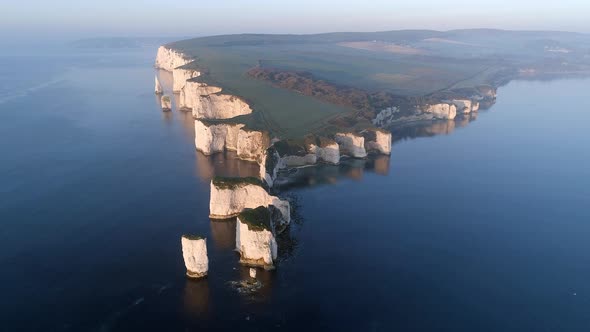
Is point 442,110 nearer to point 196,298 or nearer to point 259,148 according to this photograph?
point 259,148

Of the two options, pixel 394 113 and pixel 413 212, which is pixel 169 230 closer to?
pixel 413 212

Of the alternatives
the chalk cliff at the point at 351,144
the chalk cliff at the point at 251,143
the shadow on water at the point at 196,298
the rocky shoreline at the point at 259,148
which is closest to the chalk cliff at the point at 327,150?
the rocky shoreline at the point at 259,148

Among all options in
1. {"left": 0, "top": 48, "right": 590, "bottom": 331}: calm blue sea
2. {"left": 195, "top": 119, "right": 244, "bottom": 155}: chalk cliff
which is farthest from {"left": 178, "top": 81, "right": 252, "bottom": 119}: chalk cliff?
{"left": 195, "top": 119, "right": 244, "bottom": 155}: chalk cliff

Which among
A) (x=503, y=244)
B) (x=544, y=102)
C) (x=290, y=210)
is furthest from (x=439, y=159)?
(x=544, y=102)

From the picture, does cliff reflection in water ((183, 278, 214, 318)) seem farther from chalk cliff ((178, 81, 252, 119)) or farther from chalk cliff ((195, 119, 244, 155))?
chalk cliff ((178, 81, 252, 119))

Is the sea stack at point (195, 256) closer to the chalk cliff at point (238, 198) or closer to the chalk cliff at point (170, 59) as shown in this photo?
the chalk cliff at point (238, 198)

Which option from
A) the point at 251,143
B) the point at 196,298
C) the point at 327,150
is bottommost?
the point at 196,298

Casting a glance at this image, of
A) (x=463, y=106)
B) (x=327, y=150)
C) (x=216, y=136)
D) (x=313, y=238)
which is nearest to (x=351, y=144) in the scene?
(x=327, y=150)
